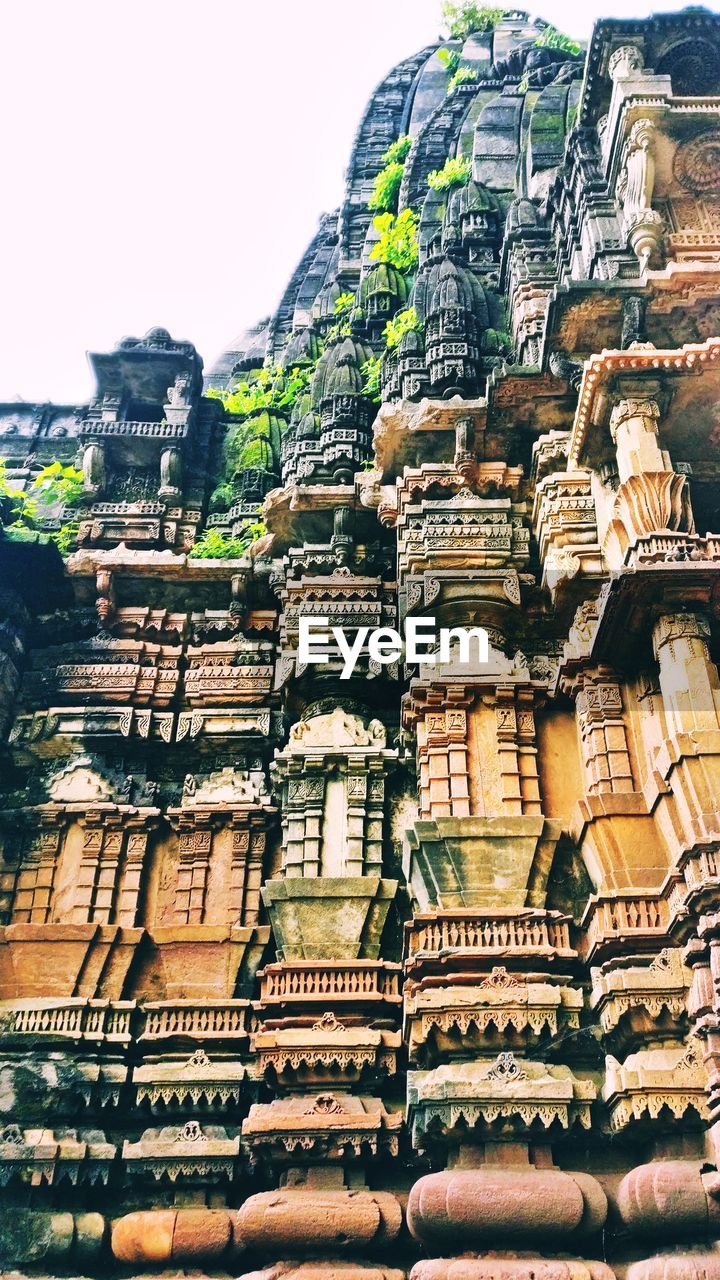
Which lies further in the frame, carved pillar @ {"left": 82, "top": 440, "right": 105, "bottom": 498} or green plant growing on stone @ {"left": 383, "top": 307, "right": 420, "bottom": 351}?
green plant growing on stone @ {"left": 383, "top": 307, "right": 420, "bottom": 351}

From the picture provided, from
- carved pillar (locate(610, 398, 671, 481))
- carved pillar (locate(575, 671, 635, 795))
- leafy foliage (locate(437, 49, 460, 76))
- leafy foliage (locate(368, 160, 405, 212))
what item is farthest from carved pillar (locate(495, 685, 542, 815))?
leafy foliage (locate(437, 49, 460, 76))

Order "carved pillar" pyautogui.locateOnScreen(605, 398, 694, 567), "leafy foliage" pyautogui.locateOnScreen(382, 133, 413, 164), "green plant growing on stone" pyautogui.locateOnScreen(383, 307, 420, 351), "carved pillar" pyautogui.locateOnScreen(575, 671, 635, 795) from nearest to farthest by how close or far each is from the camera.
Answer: "carved pillar" pyautogui.locateOnScreen(605, 398, 694, 567)
"carved pillar" pyautogui.locateOnScreen(575, 671, 635, 795)
"green plant growing on stone" pyautogui.locateOnScreen(383, 307, 420, 351)
"leafy foliage" pyautogui.locateOnScreen(382, 133, 413, 164)

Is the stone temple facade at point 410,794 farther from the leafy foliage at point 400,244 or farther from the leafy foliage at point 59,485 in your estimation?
the leafy foliage at point 400,244

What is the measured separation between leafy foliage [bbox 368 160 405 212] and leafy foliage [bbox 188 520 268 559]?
45.7 feet

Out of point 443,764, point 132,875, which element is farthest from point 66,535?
point 443,764

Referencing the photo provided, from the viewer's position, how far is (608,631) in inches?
452

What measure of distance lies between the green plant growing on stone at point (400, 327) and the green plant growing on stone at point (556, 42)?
12908 millimetres

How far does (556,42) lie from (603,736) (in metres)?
25.5

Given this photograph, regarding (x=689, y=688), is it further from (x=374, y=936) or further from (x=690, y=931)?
(x=374, y=936)

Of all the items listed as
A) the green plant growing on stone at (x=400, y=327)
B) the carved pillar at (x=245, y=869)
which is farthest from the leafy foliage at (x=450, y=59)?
the carved pillar at (x=245, y=869)

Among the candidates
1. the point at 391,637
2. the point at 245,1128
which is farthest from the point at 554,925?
the point at 391,637

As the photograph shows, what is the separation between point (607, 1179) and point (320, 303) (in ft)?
64.7

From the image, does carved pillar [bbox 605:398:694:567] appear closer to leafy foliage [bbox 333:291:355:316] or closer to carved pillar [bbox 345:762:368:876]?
carved pillar [bbox 345:762:368:876]

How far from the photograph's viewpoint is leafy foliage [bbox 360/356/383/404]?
60.7ft
